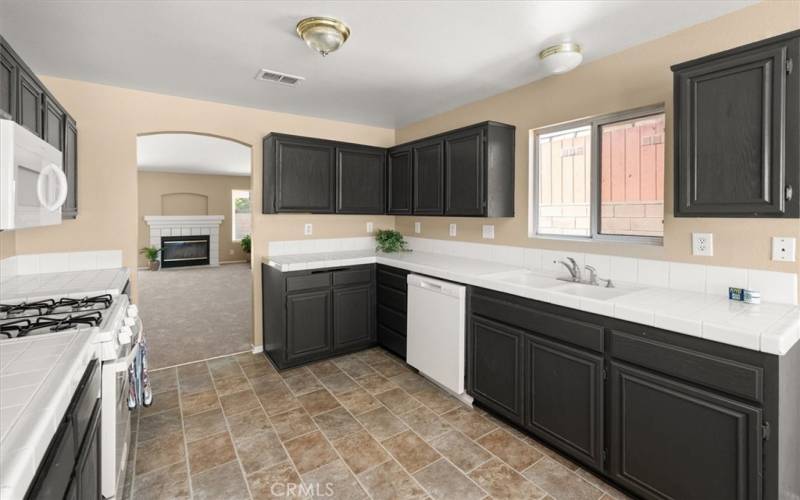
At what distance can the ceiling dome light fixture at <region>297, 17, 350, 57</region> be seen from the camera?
2.18m

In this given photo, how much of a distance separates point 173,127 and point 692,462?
4.20m

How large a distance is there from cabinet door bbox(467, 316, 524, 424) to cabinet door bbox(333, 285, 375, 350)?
1.37 meters

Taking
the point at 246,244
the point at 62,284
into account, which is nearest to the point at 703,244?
the point at 62,284

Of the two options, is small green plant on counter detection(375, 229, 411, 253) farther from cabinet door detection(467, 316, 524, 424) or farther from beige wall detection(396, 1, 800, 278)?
cabinet door detection(467, 316, 524, 424)

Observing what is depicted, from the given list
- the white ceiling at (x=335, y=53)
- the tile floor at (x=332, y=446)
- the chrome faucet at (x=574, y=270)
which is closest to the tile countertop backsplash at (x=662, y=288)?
the chrome faucet at (x=574, y=270)

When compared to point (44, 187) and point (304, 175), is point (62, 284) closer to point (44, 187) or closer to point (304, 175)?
point (44, 187)

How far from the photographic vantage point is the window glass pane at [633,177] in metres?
2.47

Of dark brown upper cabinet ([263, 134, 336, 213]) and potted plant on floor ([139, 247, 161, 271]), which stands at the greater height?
dark brown upper cabinet ([263, 134, 336, 213])

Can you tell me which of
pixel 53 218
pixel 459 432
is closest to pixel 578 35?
pixel 459 432

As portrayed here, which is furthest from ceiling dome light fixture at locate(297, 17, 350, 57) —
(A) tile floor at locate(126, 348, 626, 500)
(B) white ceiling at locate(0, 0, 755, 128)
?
(A) tile floor at locate(126, 348, 626, 500)

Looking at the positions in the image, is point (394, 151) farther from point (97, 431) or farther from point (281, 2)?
point (97, 431)

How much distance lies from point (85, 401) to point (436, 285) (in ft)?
7.18

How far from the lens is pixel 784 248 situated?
6.28 ft

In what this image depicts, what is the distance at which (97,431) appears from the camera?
1.45m
